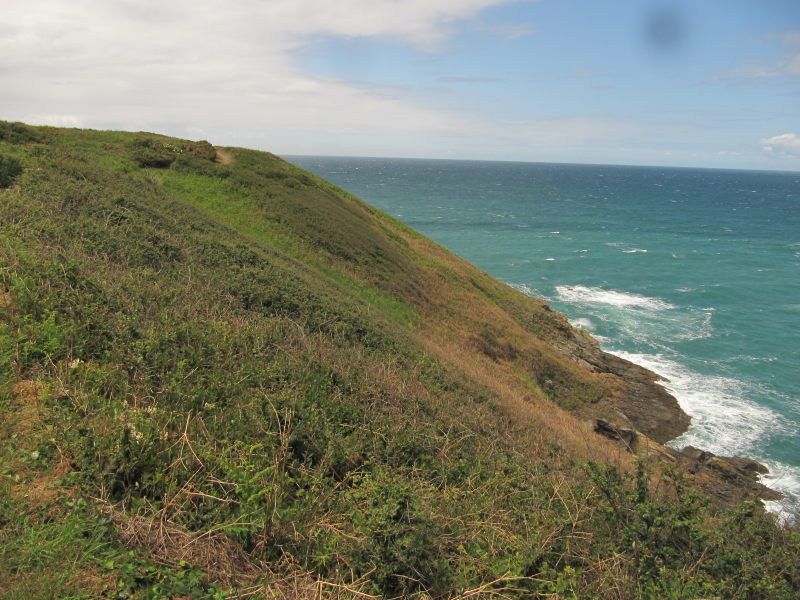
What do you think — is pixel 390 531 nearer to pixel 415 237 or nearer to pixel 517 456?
pixel 517 456

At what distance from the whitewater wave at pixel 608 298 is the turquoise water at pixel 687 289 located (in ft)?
0.31

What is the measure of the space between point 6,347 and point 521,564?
20.4 ft

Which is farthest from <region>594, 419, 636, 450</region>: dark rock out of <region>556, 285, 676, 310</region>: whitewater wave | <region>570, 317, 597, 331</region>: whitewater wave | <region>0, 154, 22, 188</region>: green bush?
<region>556, 285, 676, 310</region>: whitewater wave

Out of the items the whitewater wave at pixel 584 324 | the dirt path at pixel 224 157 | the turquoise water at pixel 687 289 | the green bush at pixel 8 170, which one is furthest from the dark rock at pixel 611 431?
the dirt path at pixel 224 157

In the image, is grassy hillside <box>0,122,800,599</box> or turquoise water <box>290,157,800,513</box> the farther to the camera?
turquoise water <box>290,157,800,513</box>

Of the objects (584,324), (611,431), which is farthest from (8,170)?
(584,324)

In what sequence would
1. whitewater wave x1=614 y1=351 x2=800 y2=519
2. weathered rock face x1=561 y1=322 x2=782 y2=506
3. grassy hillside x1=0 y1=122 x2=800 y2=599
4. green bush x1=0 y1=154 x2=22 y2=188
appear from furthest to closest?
whitewater wave x1=614 y1=351 x2=800 y2=519 < weathered rock face x1=561 y1=322 x2=782 y2=506 < green bush x1=0 y1=154 x2=22 y2=188 < grassy hillside x1=0 y1=122 x2=800 y2=599

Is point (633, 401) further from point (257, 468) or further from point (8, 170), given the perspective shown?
point (8, 170)

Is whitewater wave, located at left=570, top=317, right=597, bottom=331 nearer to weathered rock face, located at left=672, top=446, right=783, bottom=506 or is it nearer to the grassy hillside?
weathered rock face, located at left=672, top=446, right=783, bottom=506

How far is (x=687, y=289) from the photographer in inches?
1764

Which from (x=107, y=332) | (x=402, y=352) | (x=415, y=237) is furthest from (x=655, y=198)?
(x=107, y=332)

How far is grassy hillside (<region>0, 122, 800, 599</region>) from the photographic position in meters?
3.81

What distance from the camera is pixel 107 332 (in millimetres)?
6461

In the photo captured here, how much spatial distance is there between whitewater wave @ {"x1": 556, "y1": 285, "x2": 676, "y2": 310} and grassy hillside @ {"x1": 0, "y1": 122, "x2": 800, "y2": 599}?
104 feet
